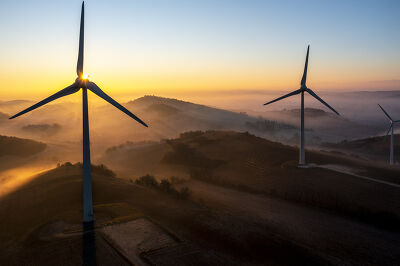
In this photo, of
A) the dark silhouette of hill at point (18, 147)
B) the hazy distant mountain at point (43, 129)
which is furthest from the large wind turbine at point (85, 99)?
the hazy distant mountain at point (43, 129)

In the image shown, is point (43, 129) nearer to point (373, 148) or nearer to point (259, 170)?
point (259, 170)

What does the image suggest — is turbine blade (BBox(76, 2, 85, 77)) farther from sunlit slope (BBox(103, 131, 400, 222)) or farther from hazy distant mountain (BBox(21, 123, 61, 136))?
hazy distant mountain (BBox(21, 123, 61, 136))

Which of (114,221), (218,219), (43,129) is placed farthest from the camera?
(43,129)

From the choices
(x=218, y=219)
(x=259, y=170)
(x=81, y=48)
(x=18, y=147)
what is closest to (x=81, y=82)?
(x=81, y=48)

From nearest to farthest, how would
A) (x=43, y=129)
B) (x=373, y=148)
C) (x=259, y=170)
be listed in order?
(x=259, y=170), (x=373, y=148), (x=43, y=129)

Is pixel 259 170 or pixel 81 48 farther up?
pixel 81 48

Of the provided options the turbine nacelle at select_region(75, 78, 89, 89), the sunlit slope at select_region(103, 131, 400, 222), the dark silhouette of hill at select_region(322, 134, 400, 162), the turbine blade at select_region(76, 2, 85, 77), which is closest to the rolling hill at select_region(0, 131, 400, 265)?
the sunlit slope at select_region(103, 131, 400, 222)

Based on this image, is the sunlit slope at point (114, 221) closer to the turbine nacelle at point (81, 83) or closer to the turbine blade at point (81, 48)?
the turbine nacelle at point (81, 83)

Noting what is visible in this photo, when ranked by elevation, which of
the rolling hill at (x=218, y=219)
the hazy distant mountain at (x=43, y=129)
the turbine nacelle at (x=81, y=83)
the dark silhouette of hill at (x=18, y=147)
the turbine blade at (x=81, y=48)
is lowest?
the rolling hill at (x=218, y=219)

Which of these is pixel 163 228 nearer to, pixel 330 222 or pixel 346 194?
pixel 330 222
